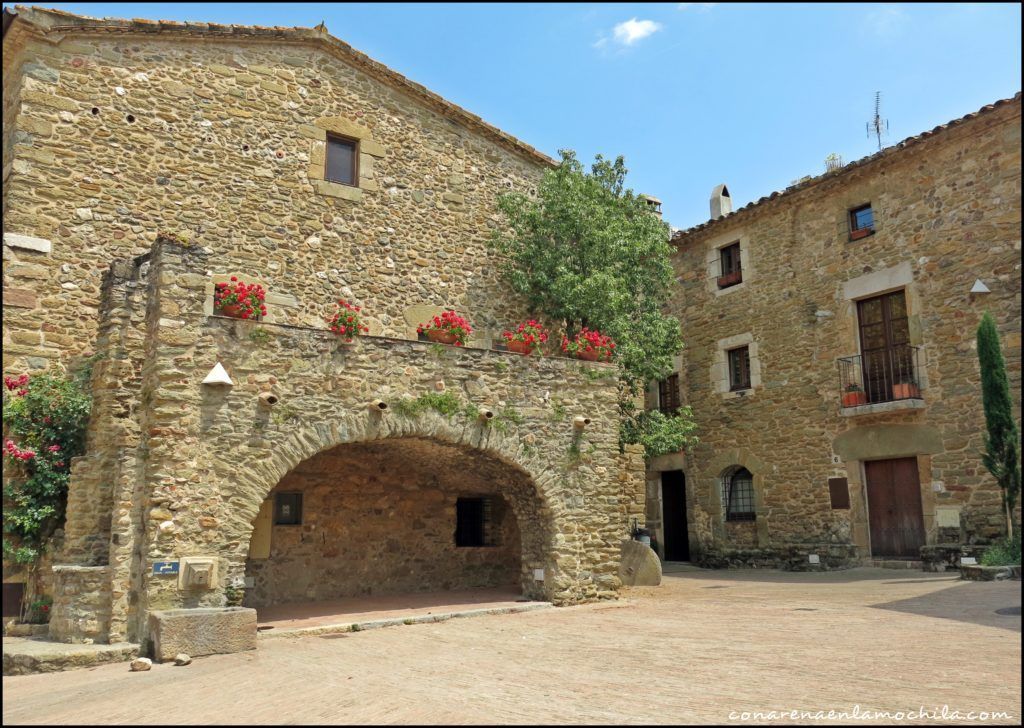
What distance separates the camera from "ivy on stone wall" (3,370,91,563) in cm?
779

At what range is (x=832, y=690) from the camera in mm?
5090

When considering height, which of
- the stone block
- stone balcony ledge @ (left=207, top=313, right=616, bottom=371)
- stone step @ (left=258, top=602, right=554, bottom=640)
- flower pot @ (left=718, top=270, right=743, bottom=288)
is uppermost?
flower pot @ (left=718, top=270, right=743, bottom=288)

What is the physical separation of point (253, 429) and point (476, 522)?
16.4 feet

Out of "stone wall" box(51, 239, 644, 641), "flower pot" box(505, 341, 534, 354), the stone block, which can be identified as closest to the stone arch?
"stone wall" box(51, 239, 644, 641)

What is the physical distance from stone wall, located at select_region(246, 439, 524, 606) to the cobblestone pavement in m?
2.15

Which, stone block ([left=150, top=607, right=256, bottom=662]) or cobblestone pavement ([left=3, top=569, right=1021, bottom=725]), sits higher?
stone block ([left=150, top=607, right=256, bottom=662])

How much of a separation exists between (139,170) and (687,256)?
11.3 m

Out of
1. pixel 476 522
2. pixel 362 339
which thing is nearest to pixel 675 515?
pixel 476 522

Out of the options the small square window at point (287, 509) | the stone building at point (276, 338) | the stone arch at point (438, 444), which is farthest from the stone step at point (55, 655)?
the small square window at point (287, 509)

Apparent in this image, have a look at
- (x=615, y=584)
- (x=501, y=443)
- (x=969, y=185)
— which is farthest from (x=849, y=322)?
(x=501, y=443)

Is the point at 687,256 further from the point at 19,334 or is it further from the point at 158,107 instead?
the point at 19,334

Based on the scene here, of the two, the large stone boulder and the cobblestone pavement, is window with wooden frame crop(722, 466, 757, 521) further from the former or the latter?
the cobblestone pavement

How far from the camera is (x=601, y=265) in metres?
12.4

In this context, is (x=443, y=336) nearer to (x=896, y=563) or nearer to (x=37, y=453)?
(x=37, y=453)
